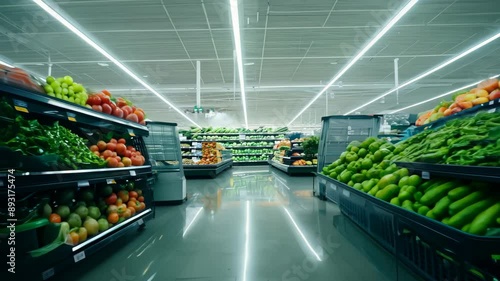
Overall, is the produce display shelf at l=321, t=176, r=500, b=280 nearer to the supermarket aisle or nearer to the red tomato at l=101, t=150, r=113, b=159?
the supermarket aisle

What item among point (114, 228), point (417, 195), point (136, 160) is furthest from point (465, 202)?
point (136, 160)

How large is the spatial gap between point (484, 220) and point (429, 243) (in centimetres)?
25

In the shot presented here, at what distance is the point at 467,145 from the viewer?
1.35m

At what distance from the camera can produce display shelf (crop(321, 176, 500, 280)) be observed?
33.9 inches

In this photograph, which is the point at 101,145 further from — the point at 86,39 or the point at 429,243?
the point at 86,39

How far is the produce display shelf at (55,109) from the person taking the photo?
1.45m

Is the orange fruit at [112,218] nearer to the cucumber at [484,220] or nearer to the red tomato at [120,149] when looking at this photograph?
the red tomato at [120,149]

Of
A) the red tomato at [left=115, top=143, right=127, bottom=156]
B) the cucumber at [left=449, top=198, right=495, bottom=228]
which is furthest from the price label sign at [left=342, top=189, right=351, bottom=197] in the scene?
the red tomato at [left=115, top=143, right=127, bottom=156]

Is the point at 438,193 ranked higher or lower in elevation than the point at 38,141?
lower

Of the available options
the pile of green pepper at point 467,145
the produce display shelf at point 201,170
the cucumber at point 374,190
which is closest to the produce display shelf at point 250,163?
the produce display shelf at point 201,170

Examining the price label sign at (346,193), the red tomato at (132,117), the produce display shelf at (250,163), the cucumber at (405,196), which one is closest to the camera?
the cucumber at (405,196)

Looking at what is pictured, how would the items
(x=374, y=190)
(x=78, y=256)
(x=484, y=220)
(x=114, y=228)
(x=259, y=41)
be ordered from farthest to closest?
(x=259, y=41), (x=114, y=228), (x=374, y=190), (x=78, y=256), (x=484, y=220)

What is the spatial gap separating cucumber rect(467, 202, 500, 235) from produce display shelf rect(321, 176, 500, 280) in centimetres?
13

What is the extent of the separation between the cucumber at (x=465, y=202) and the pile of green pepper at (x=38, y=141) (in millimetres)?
2164
